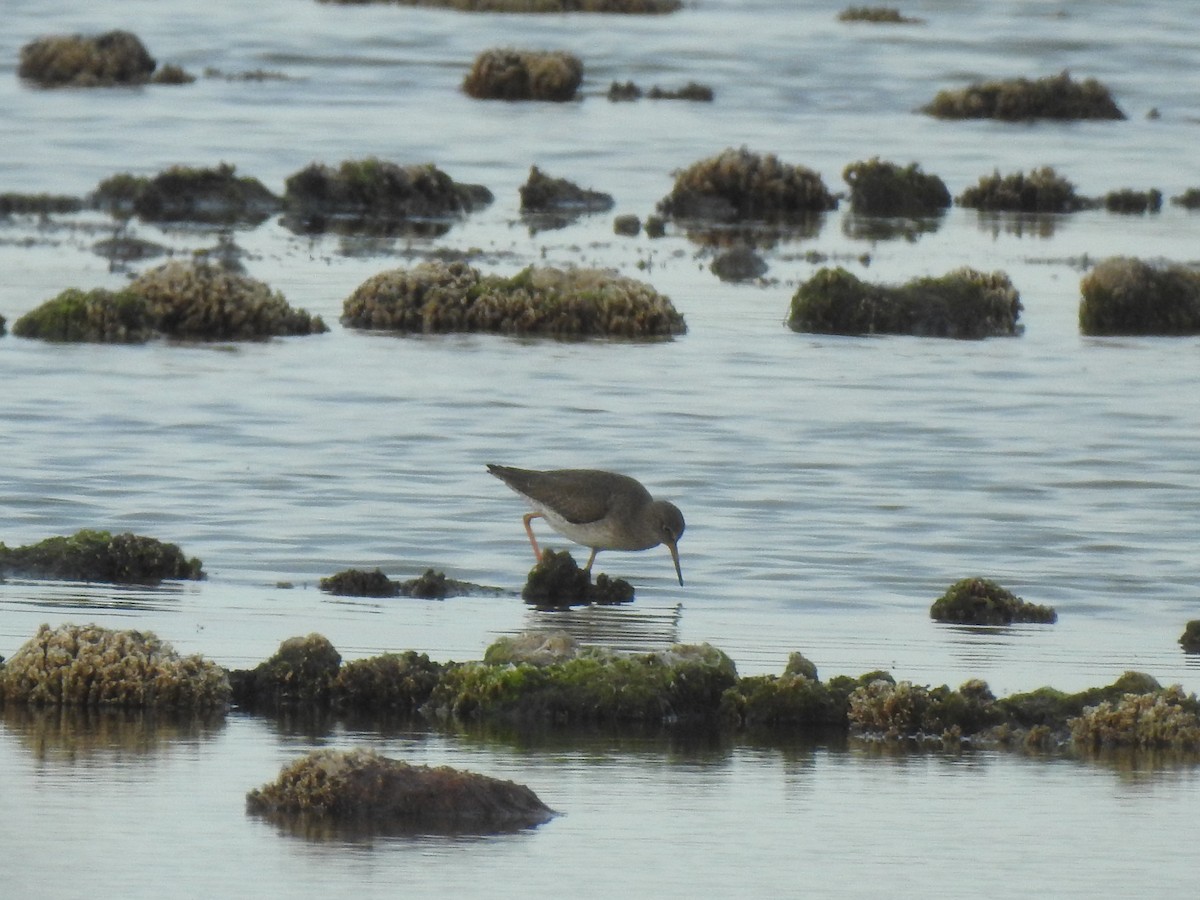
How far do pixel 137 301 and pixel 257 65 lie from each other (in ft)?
123

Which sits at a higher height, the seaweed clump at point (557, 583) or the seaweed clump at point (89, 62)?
the seaweed clump at point (89, 62)

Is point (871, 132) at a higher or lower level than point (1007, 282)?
higher

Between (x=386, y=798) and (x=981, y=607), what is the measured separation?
5.21 m

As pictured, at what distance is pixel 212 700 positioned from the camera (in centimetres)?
1132

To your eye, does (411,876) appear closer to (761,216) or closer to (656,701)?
(656,701)

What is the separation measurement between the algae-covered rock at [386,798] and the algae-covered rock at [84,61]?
47.2 meters

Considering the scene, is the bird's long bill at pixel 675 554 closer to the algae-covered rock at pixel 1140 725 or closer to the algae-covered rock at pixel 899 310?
the algae-covered rock at pixel 1140 725

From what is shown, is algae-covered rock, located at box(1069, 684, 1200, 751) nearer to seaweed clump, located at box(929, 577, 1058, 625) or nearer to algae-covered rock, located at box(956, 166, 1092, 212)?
seaweed clump, located at box(929, 577, 1058, 625)

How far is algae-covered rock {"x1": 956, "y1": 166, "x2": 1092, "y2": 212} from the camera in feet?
128

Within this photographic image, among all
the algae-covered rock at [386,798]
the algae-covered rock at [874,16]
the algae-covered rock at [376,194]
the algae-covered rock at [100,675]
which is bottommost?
the algae-covered rock at [386,798]

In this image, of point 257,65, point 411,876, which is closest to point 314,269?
point 411,876

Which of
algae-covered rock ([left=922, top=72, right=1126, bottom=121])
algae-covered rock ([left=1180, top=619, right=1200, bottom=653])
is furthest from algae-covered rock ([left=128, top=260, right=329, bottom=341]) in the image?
algae-covered rock ([left=922, top=72, right=1126, bottom=121])

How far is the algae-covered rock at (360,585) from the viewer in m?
14.1

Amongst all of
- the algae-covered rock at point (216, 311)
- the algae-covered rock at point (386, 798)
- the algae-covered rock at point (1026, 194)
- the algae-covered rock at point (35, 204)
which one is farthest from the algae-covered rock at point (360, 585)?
the algae-covered rock at point (1026, 194)
